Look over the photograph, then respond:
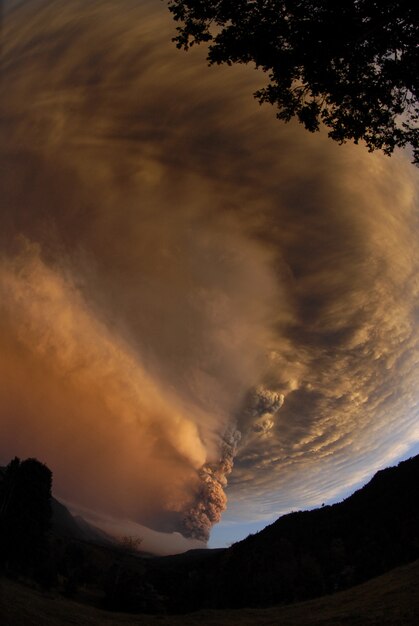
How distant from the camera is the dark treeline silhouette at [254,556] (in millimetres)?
46938

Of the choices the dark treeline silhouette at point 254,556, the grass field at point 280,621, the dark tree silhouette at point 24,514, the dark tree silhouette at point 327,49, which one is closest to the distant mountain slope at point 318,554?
the dark treeline silhouette at point 254,556

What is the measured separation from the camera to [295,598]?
51.7m

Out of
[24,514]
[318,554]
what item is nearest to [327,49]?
[24,514]

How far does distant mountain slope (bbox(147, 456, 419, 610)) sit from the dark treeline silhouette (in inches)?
9.4

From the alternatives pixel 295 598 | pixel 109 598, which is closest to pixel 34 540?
pixel 109 598

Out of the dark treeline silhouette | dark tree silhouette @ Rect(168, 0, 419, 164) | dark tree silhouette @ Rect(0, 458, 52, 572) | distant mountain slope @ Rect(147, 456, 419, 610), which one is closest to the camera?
dark tree silhouette @ Rect(168, 0, 419, 164)

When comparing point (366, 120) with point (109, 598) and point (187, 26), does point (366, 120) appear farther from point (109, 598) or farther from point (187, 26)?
point (109, 598)

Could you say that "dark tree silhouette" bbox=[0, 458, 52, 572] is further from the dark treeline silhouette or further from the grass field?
the grass field

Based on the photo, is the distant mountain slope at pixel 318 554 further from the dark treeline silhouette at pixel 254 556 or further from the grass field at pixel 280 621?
the grass field at pixel 280 621

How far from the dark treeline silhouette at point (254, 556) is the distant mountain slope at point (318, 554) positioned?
239mm

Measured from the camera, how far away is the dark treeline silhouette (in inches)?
1848

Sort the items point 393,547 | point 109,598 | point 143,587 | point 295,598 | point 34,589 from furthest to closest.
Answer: point 393,547 < point 143,587 < point 295,598 < point 109,598 < point 34,589

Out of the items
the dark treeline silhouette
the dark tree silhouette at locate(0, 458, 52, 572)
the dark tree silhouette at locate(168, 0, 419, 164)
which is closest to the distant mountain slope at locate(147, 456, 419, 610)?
the dark treeline silhouette

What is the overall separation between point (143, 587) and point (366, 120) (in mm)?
70396
